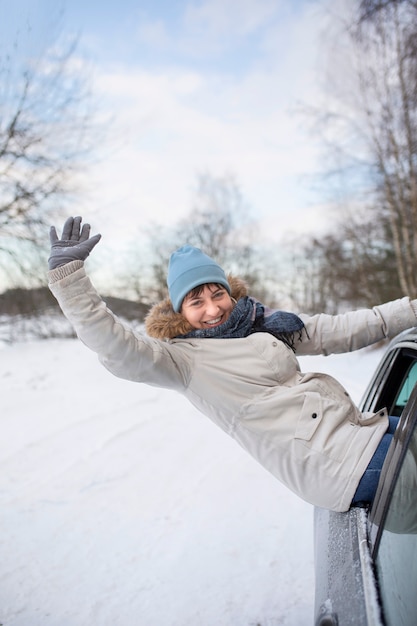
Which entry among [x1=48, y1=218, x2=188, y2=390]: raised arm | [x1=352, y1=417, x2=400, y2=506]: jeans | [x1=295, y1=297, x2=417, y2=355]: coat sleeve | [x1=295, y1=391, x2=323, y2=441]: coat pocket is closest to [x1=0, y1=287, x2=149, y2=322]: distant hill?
[x1=295, y1=297, x2=417, y2=355]: coat sleeve

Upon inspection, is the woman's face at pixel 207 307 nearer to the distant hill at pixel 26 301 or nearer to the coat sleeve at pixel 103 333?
the coat sleeve at pixel 103 333

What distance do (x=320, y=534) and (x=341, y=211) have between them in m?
12.8

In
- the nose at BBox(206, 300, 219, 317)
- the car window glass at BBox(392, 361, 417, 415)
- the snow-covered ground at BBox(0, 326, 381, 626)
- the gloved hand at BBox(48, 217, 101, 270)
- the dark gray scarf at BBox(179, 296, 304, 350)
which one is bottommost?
the snow-covered ground at BBox(0, 326, 381, 626)

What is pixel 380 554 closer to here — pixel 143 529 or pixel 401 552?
pixel 401 552

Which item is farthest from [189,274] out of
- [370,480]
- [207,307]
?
[370,480]

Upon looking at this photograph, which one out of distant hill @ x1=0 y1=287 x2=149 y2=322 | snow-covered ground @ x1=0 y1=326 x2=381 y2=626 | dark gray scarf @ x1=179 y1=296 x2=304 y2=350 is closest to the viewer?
dark gray scarf @ x1=179 y1=296 x2=304 y2=350

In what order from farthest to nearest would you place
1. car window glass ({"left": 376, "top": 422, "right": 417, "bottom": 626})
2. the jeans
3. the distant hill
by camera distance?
the distant hill
the jeans
car window glass ({"left": 376, "top": 422, "right": 417, "bottom": 626})

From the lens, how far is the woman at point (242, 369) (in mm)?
1682

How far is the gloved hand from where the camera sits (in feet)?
5.92

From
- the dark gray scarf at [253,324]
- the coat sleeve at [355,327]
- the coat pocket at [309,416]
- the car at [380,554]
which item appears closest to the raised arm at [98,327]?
the dark gray scarf at [253,324]

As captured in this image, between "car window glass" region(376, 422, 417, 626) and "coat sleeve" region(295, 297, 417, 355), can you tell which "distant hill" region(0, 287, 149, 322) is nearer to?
"coat sleeve" region(295, 297, 417, 355)

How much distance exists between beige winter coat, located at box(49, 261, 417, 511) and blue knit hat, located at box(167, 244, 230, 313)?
13 centimetres

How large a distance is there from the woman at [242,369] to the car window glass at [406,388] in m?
0.22

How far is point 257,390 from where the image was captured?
6.06 ft
